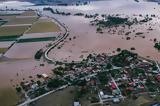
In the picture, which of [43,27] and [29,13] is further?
[29,13]

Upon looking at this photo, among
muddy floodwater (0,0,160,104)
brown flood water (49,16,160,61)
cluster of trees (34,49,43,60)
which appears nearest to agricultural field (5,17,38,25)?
muddy floodwater (0,0,160,104)

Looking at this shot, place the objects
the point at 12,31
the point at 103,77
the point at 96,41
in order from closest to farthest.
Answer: the point at 103,77 < the point at 96,41 < the point at 12,31

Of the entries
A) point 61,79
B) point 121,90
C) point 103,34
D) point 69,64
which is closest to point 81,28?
point 103,34

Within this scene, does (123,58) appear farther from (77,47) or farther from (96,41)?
(96,41)

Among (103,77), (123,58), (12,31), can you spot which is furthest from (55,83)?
(12,31)

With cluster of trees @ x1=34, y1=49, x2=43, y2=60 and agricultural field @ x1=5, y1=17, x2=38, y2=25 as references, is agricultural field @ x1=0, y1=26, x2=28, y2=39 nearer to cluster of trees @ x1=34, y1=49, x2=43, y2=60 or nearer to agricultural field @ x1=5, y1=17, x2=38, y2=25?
agricultural field @ x1=5, y1=17, x2=38, y2=25

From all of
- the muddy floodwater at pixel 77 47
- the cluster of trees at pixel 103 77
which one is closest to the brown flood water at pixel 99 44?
the muddy floodwater at pixel 77 47

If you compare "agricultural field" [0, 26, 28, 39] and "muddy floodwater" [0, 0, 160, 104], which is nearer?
"muddy floodwater" [0, 0, 160, 104]

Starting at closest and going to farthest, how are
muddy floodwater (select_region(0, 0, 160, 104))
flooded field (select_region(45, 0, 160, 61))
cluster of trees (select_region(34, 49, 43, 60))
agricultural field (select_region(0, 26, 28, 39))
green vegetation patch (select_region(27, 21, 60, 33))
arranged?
1. muddy floodwater (select_region(0, 0, 160, 104))
2. cluster of trees (select_region(34, 49, 43, 60))
3. flooded field (select_region(45, 0, 160, 61))
4. agricultural field (select_region(0, 26, 28, 39))
5. green vegetation patch (select_region(27, 21, 60, 33))

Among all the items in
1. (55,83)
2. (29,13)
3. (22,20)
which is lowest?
(55,83)
